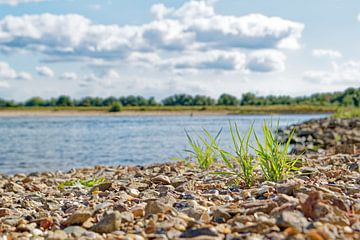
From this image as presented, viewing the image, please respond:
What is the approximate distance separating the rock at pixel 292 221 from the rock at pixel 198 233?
0.40 m

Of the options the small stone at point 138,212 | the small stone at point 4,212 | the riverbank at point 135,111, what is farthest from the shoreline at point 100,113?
the small stone at point 138,212

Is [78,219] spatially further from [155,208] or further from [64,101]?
[64,101]

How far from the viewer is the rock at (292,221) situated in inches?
120

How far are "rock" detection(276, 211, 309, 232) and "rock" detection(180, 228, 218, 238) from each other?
402mm

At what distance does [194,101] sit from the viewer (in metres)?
94.5

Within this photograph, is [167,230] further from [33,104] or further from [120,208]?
[33,104]

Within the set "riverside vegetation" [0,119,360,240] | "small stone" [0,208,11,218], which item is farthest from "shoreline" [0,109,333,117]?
"small stone" [0,208,11,218]

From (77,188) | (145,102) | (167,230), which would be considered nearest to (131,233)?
(167,230)

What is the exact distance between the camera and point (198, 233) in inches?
121

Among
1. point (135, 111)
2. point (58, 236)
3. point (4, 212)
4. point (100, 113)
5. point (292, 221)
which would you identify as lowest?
A: point (100, 113)

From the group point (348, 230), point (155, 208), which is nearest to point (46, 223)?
point (155, 208)

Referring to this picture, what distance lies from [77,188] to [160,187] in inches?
63.5

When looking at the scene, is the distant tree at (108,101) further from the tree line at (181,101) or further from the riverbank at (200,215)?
the riverbank at (200,215)

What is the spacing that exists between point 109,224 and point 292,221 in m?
1.17
